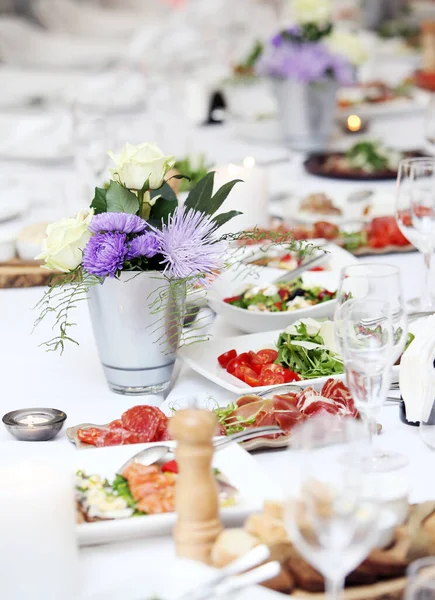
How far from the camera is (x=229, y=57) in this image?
4.58m

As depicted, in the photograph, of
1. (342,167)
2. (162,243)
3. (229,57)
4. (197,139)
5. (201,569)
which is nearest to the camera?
(201,569)

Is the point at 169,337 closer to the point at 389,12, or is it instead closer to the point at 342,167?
the point at 342,167

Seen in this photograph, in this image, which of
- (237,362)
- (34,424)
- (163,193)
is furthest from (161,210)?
(34,424)

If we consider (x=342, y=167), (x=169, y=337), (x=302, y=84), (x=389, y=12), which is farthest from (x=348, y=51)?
(x=389, y=12)

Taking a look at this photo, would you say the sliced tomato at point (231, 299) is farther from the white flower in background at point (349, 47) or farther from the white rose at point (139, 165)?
the white flower in background at point (349, 47)

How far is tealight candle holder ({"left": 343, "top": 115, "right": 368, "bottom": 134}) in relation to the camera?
10.5 ft

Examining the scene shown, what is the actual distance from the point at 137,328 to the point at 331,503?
0.62 meters

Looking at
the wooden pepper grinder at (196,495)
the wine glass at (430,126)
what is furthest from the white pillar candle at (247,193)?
the wooden pepper grinder at (196,495)

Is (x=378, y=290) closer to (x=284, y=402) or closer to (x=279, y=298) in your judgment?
(x=284, y=402)

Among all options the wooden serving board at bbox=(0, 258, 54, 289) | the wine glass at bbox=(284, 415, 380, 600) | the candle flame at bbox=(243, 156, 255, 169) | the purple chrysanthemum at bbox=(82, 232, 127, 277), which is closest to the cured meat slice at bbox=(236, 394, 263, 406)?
the purple chrysanthemum at bbox=(82, 232, 127, 277)

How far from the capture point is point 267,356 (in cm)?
133

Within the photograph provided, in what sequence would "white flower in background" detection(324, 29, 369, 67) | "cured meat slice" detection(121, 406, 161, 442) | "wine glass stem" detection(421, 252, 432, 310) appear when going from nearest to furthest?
"cured meat slice" detection(121, 406, 161, 442) < "wine glass stem" detection(421, 252, 432, 310) < "white flower in background" detection(324, 29, 369, 67)

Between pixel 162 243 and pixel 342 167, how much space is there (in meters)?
1.54

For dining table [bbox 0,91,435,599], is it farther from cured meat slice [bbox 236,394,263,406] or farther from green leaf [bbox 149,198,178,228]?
green leaf [bbox 149,198,178,228]
